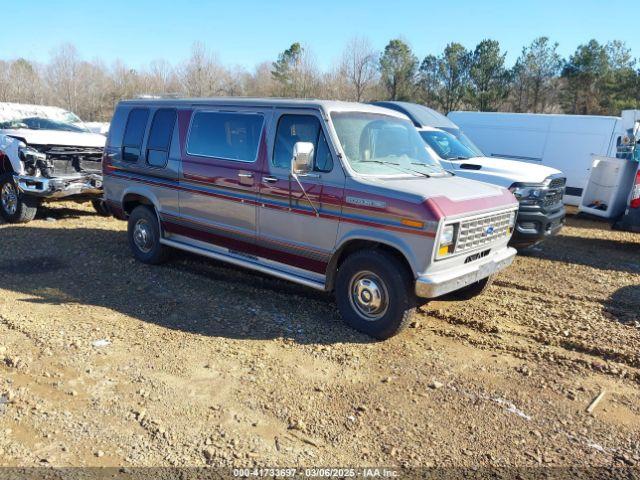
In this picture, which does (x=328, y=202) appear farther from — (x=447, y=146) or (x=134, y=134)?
(x=447, y=146)

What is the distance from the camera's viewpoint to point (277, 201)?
5484 mm

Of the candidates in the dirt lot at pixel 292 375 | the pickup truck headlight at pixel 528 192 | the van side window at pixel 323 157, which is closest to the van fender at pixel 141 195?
the dirt lot at pixel 292 375

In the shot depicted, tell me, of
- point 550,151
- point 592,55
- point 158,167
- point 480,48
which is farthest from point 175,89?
point 158,167

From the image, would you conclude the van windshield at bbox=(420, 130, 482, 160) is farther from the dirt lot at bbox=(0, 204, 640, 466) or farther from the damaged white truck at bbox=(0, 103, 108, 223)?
the damaged white truck at bbox=(0, 103, 108, 223)

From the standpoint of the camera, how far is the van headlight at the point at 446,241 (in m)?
4.52

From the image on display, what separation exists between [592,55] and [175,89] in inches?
1166

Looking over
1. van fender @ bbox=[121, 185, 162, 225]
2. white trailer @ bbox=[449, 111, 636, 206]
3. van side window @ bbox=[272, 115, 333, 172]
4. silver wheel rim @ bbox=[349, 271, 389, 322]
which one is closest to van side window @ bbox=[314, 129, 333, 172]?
van side window @ bbox=[272, 115, 333, 172]

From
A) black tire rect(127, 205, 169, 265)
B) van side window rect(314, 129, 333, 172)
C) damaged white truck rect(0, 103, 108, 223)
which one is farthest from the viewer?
damaged white truck rect(0, 103, 108, 223)

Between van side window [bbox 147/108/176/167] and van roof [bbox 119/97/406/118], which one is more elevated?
van roof [bbox 119/97/406/118]

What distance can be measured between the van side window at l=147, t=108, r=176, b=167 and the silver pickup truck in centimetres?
2

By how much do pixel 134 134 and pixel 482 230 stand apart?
4779 mm

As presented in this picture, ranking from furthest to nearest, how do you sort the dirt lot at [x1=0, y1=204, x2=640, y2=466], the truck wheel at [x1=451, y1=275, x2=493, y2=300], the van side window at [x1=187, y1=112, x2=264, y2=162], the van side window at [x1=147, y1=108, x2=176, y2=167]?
the van side window at [x1=147, y1=108, x2=176, y2=167] → the truck wheel at [x1=451, y1=275, x2=493, y2=300] → the van side window at [x1=187, y1=112, x2=264, y2=162] → the dirt lot at [x1=0, y1=204, x2=640, y2=466]

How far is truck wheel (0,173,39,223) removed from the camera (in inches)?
364

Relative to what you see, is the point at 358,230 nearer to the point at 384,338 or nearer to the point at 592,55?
the point at 384,338
